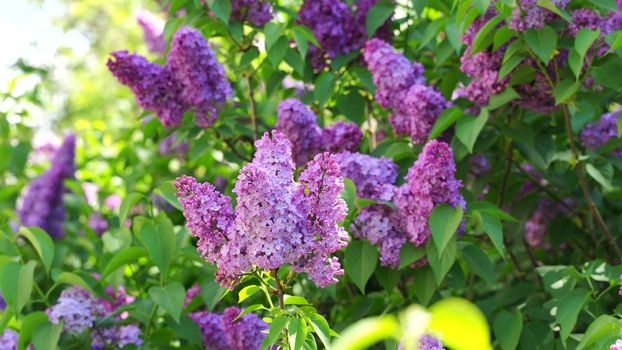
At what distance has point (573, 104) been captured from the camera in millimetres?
2299

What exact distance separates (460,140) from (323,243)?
1019 millimetres

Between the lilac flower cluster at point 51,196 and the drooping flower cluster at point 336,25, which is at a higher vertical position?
the drooping flower cluster at point 336,25

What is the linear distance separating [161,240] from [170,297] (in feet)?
0.52

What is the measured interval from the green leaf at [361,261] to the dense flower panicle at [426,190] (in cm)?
11

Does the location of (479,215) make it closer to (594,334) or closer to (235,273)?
(594,334)

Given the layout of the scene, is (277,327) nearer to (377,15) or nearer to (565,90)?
(565,90)

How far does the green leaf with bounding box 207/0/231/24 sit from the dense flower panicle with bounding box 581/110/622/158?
3.98 feet

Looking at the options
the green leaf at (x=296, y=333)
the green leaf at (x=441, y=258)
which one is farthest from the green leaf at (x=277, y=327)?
the green leaf at (x=441, y=258)

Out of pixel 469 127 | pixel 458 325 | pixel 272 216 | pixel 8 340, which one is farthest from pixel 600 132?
pixel 458 325

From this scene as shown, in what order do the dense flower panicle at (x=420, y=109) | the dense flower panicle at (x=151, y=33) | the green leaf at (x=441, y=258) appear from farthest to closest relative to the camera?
the dense flower panicle at (x=151, y=33), the dense flower panicle at (x=420, y=109), the green leaf at (x=441, y=258)

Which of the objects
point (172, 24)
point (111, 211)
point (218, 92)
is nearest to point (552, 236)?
point (218, 92)

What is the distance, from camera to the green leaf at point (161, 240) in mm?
2248

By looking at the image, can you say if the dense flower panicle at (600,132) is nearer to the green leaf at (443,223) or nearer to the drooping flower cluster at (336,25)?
the drooping flower cluster at (336,25)

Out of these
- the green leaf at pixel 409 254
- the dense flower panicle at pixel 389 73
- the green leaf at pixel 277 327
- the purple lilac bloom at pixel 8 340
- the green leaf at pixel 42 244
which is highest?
the dense flower panicle at pixel 389 73
